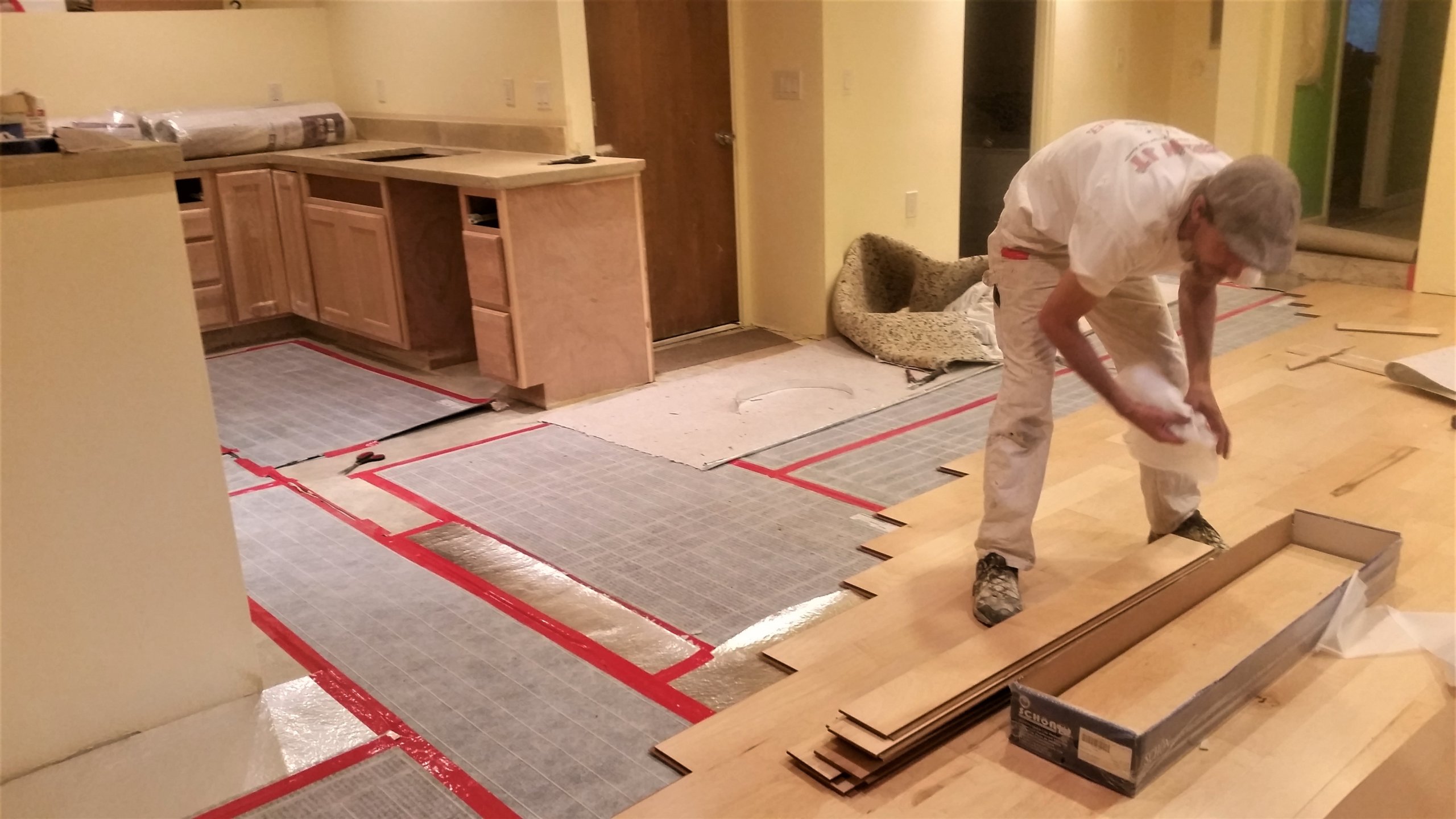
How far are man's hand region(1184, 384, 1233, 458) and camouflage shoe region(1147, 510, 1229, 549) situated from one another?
1.12ft

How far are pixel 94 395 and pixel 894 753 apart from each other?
5.09ft

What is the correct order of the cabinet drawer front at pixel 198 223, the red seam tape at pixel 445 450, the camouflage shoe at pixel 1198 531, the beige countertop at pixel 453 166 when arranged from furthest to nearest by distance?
the cabinet drawer front at pixel 198 223 → the beige countertop at pixel 453 166 → the red seam tape at pixel 445 450 → the camouflage shoe at pixel 1198 531

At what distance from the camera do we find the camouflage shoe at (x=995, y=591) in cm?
233

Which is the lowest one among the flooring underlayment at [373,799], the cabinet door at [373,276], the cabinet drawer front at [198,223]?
the flooring underlayment at [373,799]

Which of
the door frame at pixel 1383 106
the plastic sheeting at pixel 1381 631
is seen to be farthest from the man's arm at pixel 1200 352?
the door frame at pixel 1383 106

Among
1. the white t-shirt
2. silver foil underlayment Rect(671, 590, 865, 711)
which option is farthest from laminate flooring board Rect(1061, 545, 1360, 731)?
the white t-shirt

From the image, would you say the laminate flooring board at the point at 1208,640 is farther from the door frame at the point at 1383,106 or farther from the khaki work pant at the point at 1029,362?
the door frame at the point at 1383,106

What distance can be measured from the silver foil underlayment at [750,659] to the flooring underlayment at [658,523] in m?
0.04

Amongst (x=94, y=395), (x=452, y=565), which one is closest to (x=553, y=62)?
(x=452, y=565)

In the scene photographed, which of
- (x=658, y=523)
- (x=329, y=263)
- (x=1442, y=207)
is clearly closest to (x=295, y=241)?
(x=329, y=263)

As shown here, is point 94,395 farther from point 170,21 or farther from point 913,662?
point 170,21

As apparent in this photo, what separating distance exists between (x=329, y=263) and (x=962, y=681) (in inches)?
153

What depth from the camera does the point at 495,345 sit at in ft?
13.4

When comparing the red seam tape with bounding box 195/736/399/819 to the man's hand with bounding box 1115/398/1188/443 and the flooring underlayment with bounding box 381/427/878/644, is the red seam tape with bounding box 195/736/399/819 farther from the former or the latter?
the man's hand with bounding box 1115/398/1188/443
